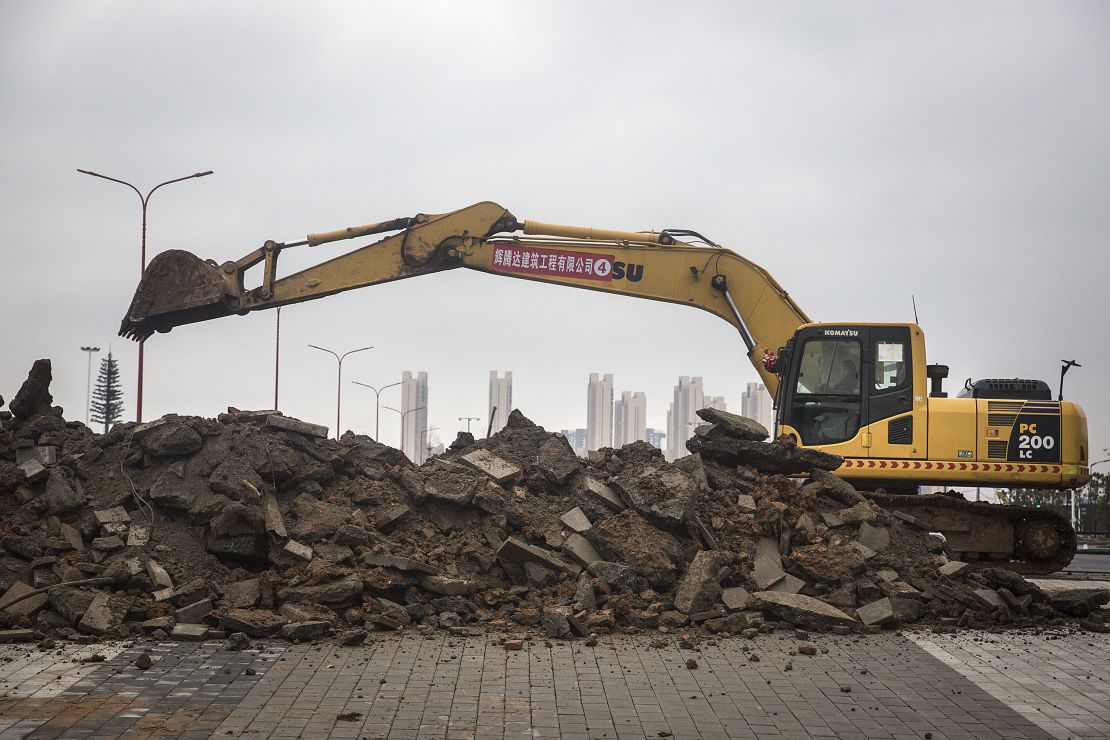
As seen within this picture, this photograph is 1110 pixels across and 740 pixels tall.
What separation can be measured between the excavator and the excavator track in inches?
0.9

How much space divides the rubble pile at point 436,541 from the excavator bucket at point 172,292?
63.3 inches

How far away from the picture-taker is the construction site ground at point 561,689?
8.16 meters

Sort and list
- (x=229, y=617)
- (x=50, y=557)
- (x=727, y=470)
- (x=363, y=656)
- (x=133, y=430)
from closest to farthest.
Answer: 1. (x=363, y=656)
2. (x=229, y=617)
3. (x=50, y=557)
4. (x=133, y=430)
5. (x=727, y=470)

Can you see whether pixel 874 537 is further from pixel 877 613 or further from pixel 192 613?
pixel 192 613

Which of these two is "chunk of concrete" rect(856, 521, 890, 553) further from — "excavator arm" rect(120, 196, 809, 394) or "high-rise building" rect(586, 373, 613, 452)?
"high-rise building" rect(586, 373, 613, 452)

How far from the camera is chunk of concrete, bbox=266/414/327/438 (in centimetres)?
1495

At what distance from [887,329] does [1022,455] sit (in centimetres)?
285

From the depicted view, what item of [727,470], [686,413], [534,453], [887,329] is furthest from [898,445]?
[686,413]

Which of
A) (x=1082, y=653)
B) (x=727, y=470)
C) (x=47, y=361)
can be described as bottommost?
(x=1082, y=653)

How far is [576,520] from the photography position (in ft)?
45.0

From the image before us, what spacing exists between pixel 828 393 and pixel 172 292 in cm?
981

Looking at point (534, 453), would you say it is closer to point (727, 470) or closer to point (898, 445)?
point (727, 470)

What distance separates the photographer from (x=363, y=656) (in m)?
10.4

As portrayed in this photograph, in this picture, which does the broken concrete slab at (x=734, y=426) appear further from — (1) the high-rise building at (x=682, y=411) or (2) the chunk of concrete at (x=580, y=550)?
(1) the high-rise building at (x=682, y=411)
